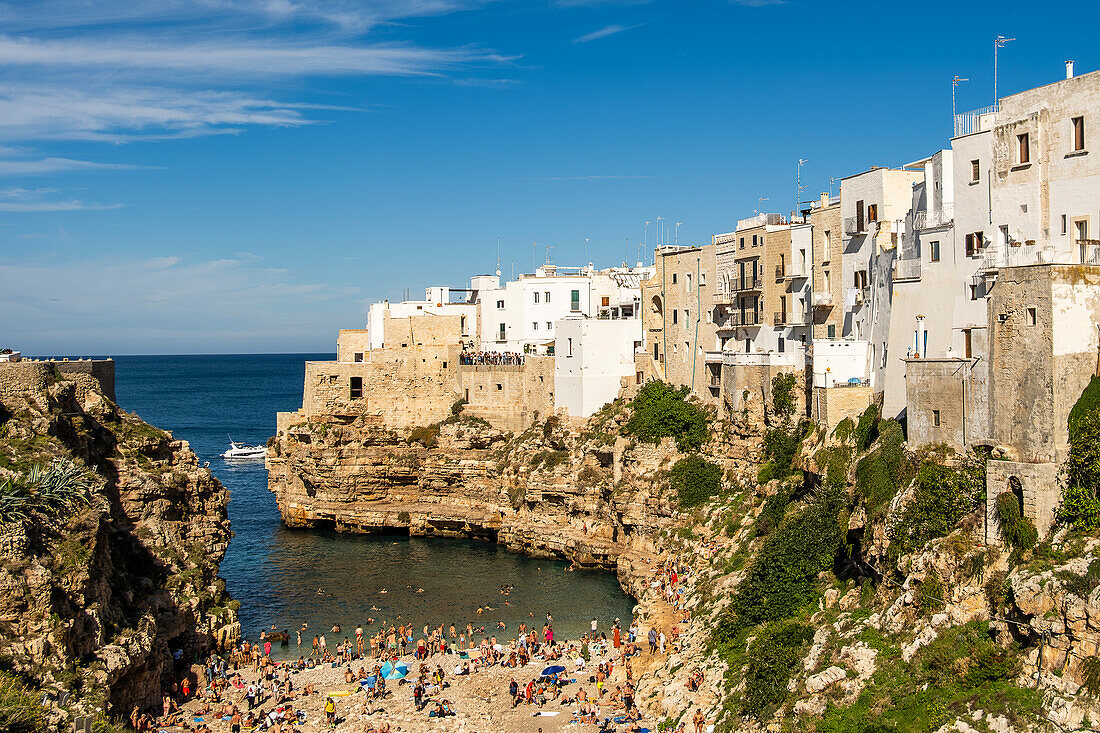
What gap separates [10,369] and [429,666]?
17.1 m

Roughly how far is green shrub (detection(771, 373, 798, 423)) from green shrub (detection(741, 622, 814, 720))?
46.7ft

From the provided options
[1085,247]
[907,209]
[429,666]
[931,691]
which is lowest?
[429,666]

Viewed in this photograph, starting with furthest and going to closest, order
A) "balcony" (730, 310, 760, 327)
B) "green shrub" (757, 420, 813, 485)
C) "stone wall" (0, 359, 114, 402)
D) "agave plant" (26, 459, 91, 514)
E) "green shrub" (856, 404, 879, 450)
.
→ 1. "balcony" (730, 310, 760, 327)
2. "green shrub" (757, 420, 813, 485)
3. "green shrub" (856, 404, 879, 450)
4. "stone wall" (0, 359, 114, 402)
5. "agave plant" (26, 459, 91, 514)

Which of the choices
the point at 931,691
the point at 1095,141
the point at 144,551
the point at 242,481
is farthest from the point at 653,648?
the point at 242,481

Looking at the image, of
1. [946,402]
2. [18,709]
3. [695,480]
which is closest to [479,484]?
[695,480]

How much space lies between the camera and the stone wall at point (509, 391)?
2327 inches

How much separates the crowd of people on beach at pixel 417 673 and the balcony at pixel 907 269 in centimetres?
1384

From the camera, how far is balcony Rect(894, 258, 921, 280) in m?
34.5

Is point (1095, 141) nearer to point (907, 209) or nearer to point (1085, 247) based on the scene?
point (1085, 247)

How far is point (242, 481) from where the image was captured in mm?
77812

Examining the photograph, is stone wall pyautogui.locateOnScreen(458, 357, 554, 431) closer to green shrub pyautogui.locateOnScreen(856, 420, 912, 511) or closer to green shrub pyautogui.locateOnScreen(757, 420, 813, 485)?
green shrub pyautogui.locateOnScreen(757, 420, 813, 485)

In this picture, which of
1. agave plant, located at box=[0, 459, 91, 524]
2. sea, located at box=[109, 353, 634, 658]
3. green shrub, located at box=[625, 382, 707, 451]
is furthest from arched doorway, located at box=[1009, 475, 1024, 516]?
agave plant, located at box=[0, 459, 91, 524]

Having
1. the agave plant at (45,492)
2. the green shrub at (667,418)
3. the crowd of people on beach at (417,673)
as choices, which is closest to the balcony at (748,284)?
the green shrub at (667,418)

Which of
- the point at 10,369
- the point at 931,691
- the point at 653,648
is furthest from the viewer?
the point at 653,648
